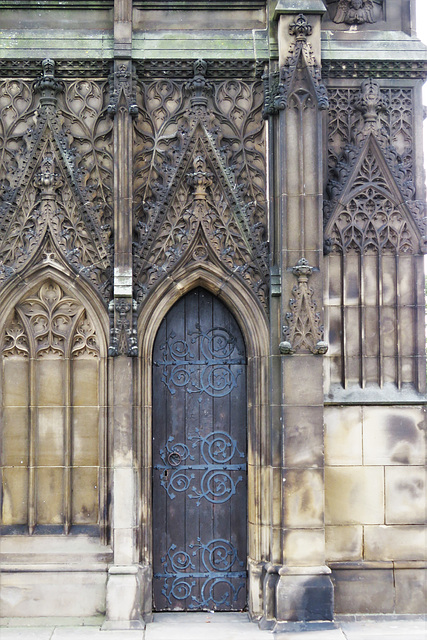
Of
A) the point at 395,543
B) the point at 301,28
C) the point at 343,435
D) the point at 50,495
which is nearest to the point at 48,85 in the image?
the point at 301,28

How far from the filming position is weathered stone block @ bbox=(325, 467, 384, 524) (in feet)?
30.7

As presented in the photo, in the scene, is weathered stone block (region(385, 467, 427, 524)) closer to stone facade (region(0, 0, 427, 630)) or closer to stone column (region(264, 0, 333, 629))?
stone facade (region(0, 0, 427, 630))

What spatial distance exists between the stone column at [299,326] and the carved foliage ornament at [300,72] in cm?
1

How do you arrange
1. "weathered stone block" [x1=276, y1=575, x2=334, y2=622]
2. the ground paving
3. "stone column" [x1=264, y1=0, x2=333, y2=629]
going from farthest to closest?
"stone column" [x1=264, y1=0, x2=333, y2=629] < "weathered stone block" [x1=276, y1=575, x2=334, y2=622] < the ground paving

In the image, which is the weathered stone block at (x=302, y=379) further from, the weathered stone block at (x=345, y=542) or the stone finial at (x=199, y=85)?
the stone finial at (x=199, y=85)

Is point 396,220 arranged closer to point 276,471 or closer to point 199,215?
point 199,215

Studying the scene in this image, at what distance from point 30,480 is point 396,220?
17.0 feet

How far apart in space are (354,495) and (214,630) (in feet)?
7.07

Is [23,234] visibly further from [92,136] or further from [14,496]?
[14,496]

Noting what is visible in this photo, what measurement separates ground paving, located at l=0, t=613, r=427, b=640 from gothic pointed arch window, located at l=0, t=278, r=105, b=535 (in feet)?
3.42

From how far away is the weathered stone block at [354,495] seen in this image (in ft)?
30.7

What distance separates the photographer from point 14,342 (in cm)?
949

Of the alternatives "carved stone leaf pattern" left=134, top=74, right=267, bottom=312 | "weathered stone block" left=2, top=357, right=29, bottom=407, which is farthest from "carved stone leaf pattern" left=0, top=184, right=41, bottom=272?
"carved stone leaf pattern" left=134, top=74, right=267, bottom=312

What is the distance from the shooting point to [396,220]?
9.62m
